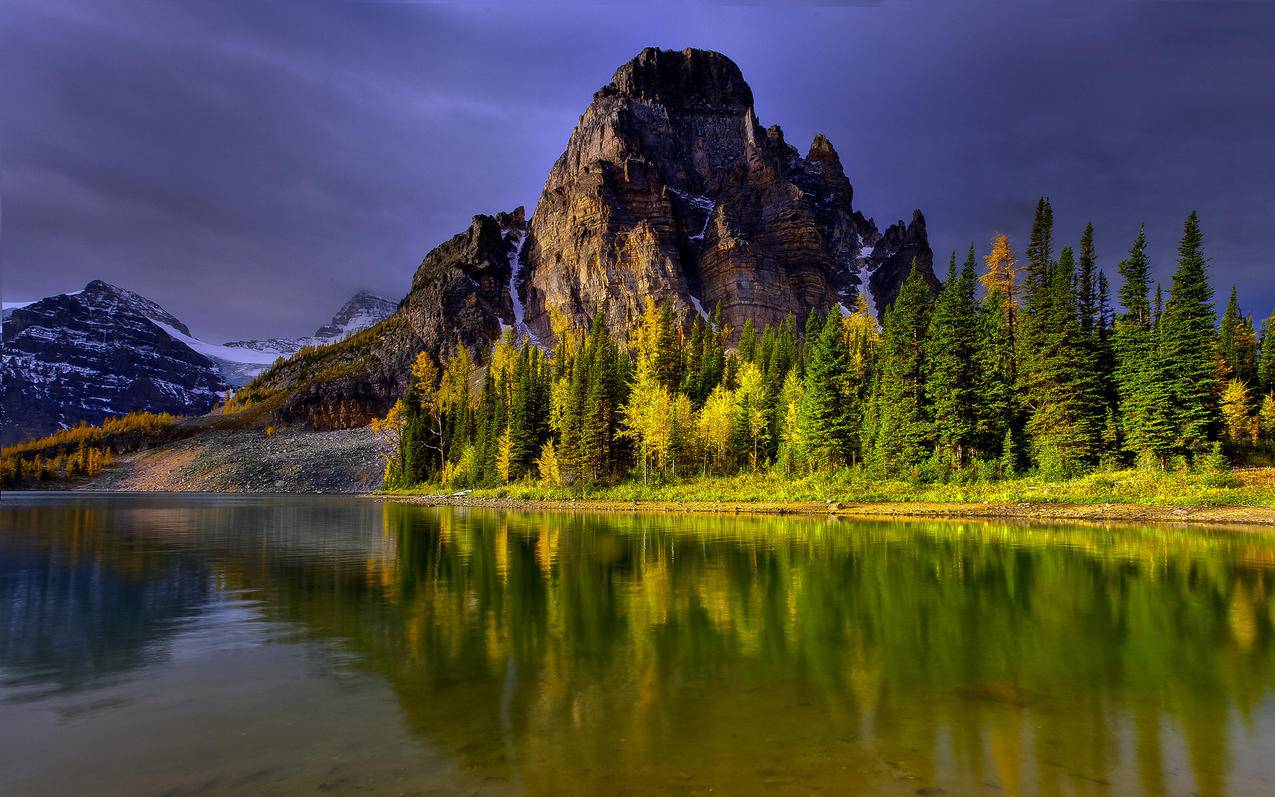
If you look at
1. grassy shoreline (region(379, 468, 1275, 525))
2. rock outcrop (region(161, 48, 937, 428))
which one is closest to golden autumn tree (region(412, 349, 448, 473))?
grassy shoreline (region(379, 468, 1275, 525))

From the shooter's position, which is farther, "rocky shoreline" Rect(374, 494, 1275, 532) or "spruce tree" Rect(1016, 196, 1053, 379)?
"spruce tree" Rect(1016, 196, 1053, 379)

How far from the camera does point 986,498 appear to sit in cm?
4384

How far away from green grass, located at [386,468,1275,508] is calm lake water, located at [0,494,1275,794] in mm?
22074

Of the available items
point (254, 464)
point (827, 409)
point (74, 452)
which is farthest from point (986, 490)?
point (74, 452)

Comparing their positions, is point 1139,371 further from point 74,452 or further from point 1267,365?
point 74,452

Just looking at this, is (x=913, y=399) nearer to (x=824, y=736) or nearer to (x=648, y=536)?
(x=648, y=536)

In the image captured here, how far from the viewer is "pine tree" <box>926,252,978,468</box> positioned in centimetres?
5055

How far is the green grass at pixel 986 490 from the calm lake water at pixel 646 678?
22.1 metres

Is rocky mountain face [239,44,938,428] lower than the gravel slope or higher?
higher

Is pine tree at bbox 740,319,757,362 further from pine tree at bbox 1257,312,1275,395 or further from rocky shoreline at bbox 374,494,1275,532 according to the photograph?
pine tree at bbox 1257,312,1275,395

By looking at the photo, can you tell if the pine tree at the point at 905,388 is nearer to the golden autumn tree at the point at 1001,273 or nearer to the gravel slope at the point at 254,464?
the golden autumn tree at the point at 1001,273

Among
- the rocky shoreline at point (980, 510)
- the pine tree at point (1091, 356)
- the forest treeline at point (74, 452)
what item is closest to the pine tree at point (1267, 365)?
the pine tree at point (1091, 356)

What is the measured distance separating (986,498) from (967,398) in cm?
1101

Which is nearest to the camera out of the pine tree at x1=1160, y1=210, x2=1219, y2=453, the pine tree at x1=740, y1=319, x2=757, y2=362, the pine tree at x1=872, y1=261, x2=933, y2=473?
the pine tree at x1=1160, y1=210, x2=1219, y2=453
